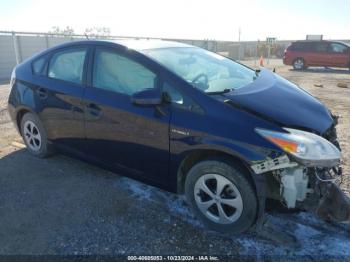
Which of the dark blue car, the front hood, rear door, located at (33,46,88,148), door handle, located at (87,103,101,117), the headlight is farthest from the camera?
rear door, located at (33,46,88,148)

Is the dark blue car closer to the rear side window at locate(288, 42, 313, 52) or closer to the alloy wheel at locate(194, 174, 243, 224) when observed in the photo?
the alloy wheel at locate(194, 174, 243, 224)

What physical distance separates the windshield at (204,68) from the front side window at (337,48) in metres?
16.8

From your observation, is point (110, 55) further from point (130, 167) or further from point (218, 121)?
point (218, 121)

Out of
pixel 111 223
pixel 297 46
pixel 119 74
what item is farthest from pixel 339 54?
pixel 111 223

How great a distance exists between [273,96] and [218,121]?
74cm

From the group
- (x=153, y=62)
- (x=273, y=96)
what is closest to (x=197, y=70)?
(x=153, y=62)

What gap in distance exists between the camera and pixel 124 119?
3229 millimetres

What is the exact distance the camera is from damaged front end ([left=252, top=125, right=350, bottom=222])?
96.8 inches

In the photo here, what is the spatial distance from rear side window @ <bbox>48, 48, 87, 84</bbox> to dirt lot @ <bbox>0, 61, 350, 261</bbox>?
1207 mm

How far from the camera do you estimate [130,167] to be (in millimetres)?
3367

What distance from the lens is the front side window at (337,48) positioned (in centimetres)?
1816

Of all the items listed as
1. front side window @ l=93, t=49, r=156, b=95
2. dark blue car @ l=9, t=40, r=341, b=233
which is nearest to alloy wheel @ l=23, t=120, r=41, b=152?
dark blue car @ l=9, t=40, r=341, b=233

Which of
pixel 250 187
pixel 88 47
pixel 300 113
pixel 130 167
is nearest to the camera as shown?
pixel 250 187

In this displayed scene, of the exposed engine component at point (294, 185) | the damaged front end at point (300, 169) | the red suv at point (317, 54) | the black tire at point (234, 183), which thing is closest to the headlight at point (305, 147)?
the damaged front end at point (300, 169)
